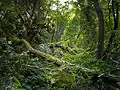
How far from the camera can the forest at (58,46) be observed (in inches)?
119

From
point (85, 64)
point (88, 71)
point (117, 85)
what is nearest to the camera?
point (88, 71)

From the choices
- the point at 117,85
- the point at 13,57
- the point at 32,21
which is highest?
the point at 32,21

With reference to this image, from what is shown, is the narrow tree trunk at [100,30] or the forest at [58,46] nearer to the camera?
the forest at [58,46]

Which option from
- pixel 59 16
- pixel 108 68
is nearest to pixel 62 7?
pixel 59 16

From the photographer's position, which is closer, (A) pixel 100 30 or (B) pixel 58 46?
(A) pixel 100 30

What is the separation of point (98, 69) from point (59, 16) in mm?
2454

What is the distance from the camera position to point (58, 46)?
6.52 meters

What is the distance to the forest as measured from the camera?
3014mm

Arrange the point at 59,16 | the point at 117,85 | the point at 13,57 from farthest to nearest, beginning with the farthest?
the point at 59,16
the point at 117,85
the point at 13,57

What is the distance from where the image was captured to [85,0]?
503cm

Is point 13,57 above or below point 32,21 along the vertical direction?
below

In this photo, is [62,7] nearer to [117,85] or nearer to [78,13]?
[78,13]

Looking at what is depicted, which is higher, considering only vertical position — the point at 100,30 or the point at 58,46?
the point at 100,30

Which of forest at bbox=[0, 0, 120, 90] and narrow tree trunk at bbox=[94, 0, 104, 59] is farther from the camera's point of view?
narrow tree trunk at bbox=[94, 0, 104, 59]
